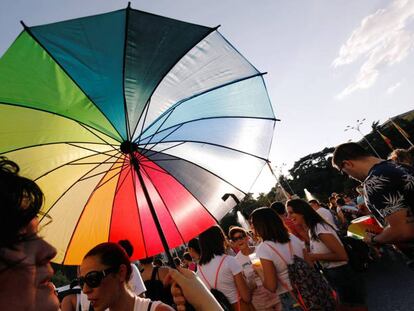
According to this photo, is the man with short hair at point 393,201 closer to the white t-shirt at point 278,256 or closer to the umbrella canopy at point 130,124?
the white t-shirt at point 278,256

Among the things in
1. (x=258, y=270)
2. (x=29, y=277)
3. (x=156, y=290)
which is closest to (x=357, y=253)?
Answer: (x=258, y=270)

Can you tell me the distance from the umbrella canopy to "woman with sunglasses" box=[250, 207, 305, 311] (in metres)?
0.52

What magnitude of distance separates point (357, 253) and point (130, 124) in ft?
10.7

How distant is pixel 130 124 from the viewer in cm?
270

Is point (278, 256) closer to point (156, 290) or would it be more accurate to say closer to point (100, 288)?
point (156, 290)

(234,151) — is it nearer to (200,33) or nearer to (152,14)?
(200,33)

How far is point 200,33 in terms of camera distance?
2656 mm

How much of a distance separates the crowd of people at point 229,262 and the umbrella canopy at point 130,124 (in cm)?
55

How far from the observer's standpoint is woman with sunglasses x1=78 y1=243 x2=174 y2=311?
7.02 ft

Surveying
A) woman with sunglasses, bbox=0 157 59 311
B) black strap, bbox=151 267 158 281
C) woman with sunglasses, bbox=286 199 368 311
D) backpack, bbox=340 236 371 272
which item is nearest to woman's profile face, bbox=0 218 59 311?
woman with sunglasses, bbox=0 157 59 311

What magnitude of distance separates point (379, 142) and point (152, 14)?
57195mm

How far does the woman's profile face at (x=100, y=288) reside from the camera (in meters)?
2.15

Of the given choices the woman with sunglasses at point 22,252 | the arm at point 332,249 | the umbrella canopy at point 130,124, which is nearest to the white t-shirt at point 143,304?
the umbrella canopy at point 130,124

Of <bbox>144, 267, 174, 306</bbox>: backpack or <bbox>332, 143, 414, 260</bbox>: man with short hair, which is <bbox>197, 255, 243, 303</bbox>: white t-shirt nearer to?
<bbox>144, 267, 174, 306</bbox>: backpack
